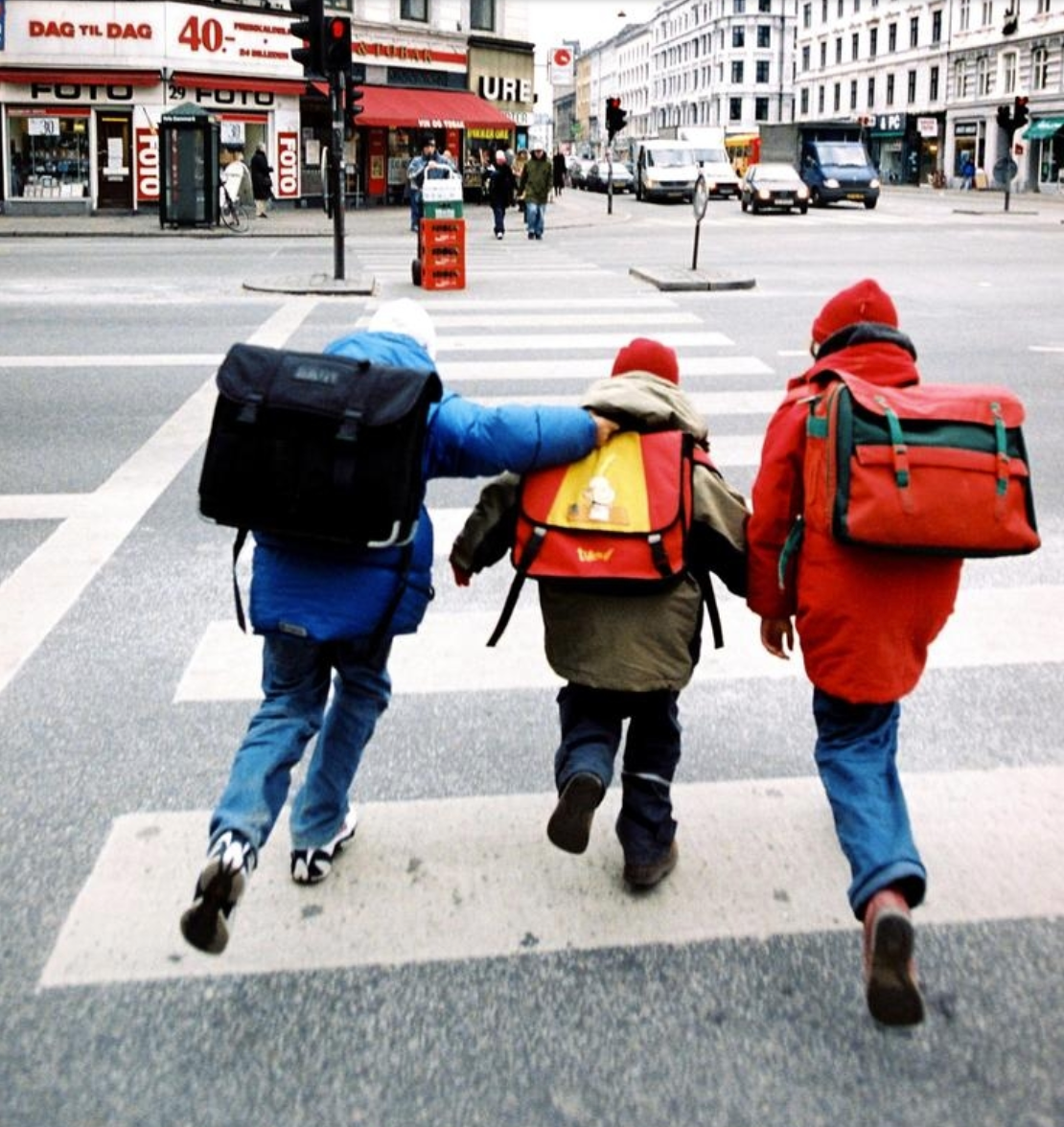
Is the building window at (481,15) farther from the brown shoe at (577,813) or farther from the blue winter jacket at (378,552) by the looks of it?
the brown shoe at (577,813)

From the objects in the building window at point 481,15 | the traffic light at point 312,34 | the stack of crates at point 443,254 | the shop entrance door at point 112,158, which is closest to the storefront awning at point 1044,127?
the building window at point 481,15

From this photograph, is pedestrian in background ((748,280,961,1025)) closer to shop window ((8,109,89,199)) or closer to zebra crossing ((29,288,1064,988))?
zebra crossing ((29,288,1064,988))

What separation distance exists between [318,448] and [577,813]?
3.34ft

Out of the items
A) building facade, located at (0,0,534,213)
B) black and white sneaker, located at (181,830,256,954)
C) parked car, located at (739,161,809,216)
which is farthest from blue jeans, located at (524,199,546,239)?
black and white sneaker, located at (181,830,256,954)

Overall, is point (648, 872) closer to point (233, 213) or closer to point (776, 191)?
point (233, 213)

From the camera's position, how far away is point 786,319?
49.9ft

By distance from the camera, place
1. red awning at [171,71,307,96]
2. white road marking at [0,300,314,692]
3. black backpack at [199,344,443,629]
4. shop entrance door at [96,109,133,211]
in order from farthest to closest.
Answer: red awning at [171,71,307,96], shop entrance door at [96,109,133,211], white road marking at [0,300,314,692], black backpack at [199,344,443,629]

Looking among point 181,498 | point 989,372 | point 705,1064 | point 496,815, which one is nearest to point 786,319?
point 989,372

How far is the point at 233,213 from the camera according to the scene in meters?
30.6

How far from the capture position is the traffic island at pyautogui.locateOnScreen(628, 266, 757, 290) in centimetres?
1817

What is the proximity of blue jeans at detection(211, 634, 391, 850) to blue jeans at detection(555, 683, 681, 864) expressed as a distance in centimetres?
49

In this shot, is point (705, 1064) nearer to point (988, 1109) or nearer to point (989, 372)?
point (988, 1109)

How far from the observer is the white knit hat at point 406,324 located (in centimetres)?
350

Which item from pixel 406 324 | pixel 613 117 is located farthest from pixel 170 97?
pixel 406 324
